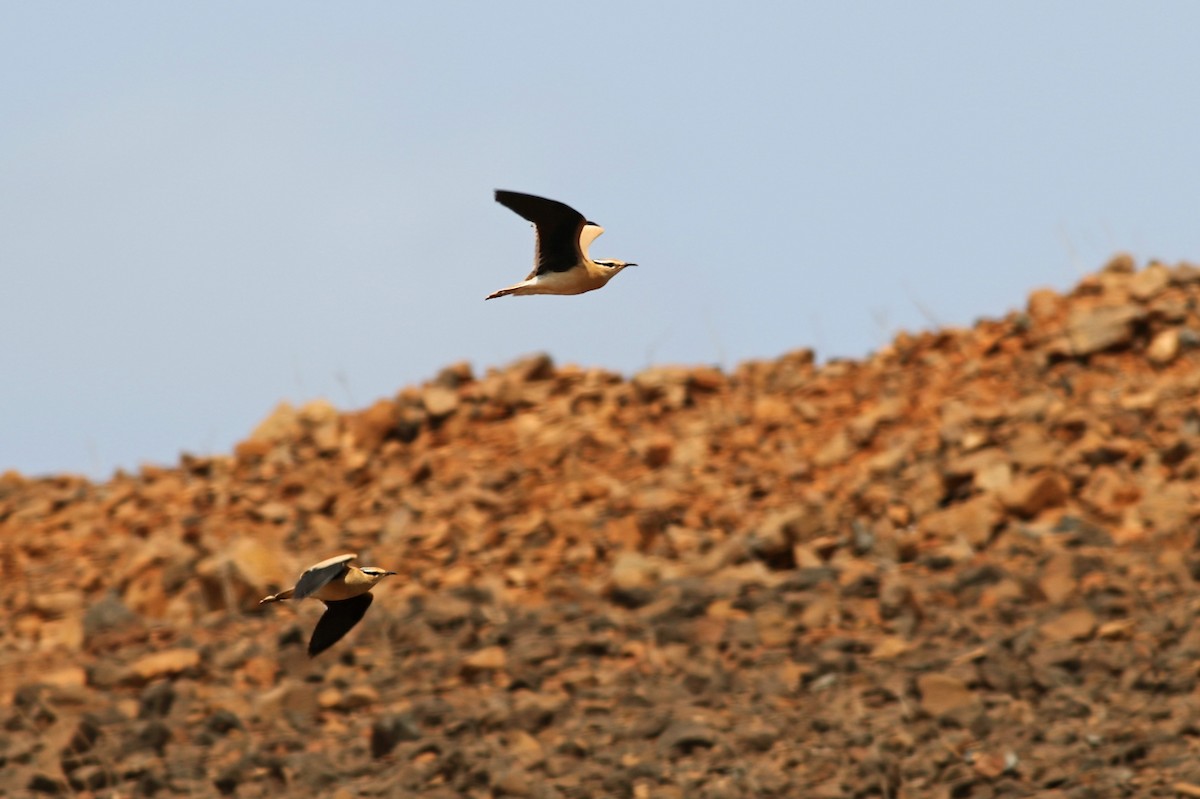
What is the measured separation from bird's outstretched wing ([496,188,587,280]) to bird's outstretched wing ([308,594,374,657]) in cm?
160

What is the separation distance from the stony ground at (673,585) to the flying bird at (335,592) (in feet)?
16.5

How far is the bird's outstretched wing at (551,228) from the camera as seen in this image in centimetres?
767

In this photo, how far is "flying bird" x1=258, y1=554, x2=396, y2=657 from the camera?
22.4 ft

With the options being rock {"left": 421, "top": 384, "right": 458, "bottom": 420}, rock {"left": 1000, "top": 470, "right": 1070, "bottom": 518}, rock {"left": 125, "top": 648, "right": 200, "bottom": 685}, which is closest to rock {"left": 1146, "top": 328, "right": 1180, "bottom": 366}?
rock {"left": 1000, "top": 470, "right": 1070, "bottom": 518}

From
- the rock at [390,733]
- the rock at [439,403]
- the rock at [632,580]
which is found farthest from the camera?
the rock at [439,403]

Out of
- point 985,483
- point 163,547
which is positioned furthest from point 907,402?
point 163,547

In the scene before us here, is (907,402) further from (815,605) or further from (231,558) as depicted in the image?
(231,558)

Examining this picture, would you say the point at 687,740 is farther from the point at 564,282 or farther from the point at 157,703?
the point at 564,282

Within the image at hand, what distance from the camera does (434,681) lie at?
48.6ft

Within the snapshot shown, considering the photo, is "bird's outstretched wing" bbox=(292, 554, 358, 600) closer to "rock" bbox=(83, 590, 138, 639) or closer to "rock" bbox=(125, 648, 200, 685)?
"rock" bbox=(125, 648, 200, 685)

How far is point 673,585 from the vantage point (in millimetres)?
15734

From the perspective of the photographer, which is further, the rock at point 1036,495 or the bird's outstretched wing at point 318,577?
the rock at point 1036,495

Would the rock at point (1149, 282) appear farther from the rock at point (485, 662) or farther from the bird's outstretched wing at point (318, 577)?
the bird's outstretched wing at point (318, 577)

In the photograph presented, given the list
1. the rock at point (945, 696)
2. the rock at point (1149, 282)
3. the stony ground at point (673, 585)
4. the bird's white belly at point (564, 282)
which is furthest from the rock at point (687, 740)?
the rock at point (1149, 282)
